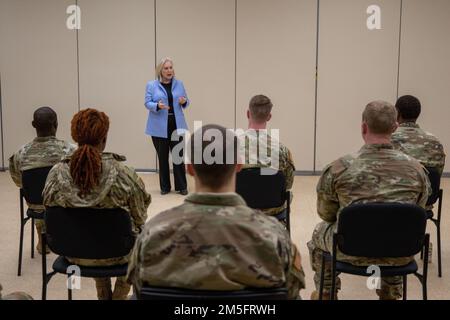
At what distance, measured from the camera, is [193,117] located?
25.4 ft

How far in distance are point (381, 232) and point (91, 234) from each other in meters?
1.42

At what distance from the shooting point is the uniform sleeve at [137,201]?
3062 millimetres

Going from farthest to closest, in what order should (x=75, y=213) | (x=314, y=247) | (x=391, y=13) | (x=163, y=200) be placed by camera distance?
(x=391, y=13) → (x=163, y=200) → (x=314, y=247) → (x=75, y=213)

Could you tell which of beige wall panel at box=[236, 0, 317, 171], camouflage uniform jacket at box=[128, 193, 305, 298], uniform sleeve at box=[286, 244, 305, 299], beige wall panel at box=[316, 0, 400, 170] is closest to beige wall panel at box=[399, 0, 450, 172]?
beige wall panel at box=[316, 0, 400, 170]

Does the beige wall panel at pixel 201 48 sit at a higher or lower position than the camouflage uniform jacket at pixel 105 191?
higher

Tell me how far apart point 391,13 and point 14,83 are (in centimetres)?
501

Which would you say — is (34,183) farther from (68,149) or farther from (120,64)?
(120,64)

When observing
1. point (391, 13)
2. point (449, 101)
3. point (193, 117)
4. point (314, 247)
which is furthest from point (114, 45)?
point (314, 247)

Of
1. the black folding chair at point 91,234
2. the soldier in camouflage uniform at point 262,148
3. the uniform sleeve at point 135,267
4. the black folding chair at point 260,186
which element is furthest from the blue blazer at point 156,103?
the uniform sleeve at point 135,267

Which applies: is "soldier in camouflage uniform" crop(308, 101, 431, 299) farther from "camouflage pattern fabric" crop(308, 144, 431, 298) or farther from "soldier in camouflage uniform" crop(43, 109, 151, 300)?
"soldier in camouflage uniform" crop(43, 109, 151, 300)

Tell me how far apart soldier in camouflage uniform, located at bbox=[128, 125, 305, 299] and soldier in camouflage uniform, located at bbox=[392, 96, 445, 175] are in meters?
2.51

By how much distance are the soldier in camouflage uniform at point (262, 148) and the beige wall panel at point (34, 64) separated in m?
4.36

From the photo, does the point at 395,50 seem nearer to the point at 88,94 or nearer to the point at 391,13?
the point at 391,13

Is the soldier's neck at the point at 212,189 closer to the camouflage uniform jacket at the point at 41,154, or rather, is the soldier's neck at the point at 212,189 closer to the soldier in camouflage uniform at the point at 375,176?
the soldier in camouflage uniform at the point at 375,176
